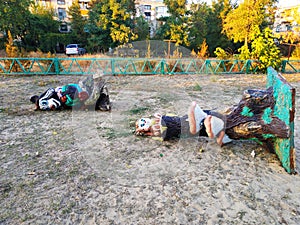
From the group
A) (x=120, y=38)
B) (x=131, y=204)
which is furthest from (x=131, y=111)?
(x=120, y=38)

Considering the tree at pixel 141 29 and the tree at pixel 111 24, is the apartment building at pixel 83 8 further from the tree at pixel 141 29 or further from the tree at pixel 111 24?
the tree at pixel 111 24

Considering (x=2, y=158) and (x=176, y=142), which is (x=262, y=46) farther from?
(x=2, y=158)

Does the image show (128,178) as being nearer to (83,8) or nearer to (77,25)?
(77,25)

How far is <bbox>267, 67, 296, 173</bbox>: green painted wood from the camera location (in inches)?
88.7

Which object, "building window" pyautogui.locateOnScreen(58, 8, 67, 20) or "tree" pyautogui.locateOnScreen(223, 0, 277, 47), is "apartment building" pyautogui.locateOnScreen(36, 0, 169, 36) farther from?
"tree" pyautogui.locateOnScreen(223, 0, 277, 47)

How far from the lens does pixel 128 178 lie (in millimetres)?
2340

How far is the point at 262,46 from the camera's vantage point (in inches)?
376

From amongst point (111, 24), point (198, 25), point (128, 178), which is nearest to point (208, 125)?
point (128, 178)

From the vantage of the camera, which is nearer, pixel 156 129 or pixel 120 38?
pixel 156 129

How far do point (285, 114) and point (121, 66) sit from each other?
7619mm

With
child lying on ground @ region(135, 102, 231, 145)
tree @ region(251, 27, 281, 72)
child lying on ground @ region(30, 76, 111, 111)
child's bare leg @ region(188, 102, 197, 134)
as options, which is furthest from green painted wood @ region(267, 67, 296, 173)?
tree @ region(251, 27, 281, 72)

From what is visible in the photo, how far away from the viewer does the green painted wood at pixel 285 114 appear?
225 centimetres

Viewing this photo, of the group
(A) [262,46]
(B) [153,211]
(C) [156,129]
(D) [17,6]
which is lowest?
(B) [153,211]

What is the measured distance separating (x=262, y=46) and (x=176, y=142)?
8.42 meters
